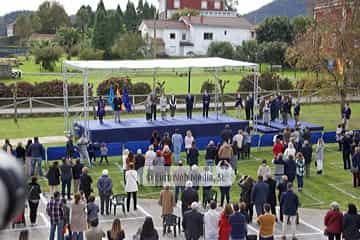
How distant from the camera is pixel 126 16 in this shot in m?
96.5

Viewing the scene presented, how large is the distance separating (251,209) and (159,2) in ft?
359

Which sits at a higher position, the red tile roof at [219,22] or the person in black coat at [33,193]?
the red tile roof at [219,22]

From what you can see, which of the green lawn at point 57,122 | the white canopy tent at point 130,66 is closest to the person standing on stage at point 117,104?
the white canopy tent at point 130,66

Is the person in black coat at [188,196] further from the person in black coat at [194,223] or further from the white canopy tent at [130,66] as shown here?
the white canopy tent at [130,66]

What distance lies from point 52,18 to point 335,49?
8076cm

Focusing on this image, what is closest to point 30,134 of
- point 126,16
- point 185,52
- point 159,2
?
point 185,52

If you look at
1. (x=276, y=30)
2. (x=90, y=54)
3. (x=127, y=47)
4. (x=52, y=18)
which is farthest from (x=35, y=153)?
(x=52, y=18)

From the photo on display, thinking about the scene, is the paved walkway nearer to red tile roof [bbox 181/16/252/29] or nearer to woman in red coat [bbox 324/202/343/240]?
woman in red coat [bbox 324/202/343/240]

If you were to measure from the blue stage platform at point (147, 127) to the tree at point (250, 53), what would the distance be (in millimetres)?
36419

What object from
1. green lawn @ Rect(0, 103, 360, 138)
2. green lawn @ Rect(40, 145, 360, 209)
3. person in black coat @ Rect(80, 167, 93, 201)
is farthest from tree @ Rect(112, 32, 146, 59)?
person in black coat @ Rect(80, 167, 93, 201)

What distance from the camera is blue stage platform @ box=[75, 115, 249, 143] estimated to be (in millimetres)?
23297

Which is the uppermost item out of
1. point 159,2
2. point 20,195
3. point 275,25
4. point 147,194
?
point 159,2

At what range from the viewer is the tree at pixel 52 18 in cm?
10262

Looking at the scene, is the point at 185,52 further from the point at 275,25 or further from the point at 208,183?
the point at 208,183
